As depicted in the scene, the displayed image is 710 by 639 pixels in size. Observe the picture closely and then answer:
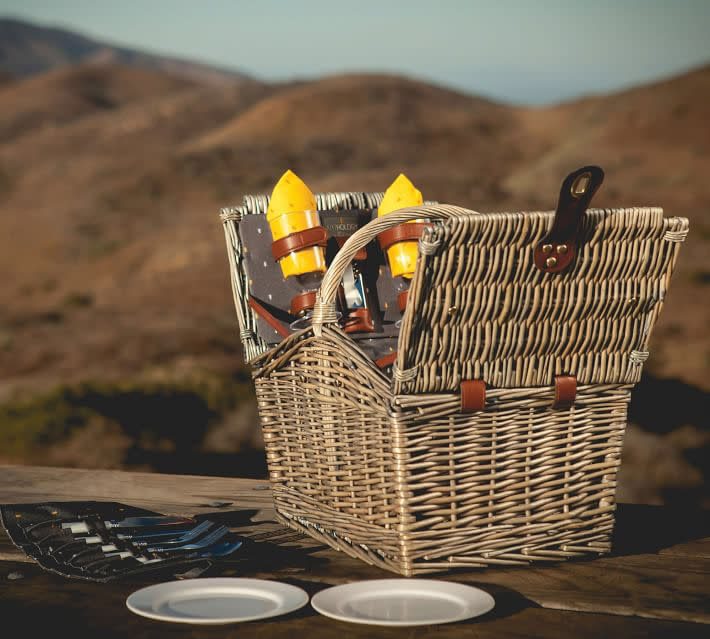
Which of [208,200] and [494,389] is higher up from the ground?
[208,200]

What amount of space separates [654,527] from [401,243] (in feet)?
2.89

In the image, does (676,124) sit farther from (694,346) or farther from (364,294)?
(364,294)

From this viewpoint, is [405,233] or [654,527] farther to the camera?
[405,233]

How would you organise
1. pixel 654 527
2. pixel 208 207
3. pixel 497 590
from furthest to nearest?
pixel 208 207 < pixel 654 527 < pixel 497 590

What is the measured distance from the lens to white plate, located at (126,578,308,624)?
57.1 inches

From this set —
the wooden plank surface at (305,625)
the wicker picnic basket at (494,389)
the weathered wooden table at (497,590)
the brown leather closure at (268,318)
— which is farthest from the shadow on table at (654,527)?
the brown leather closure at (268,318)

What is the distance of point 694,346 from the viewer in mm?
12383

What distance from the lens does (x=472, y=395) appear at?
1.70 m

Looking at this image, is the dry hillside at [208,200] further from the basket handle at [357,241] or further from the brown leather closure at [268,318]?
the basket handle at [357,241]

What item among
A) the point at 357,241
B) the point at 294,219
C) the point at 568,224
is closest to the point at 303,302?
the point at 294,219

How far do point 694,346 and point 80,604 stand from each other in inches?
467

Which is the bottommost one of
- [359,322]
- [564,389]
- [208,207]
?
[564,389]

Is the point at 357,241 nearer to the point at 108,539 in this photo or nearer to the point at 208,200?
the point at 108,539

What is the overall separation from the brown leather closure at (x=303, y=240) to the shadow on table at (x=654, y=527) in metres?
0.94
